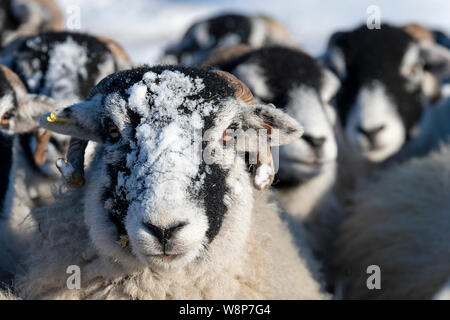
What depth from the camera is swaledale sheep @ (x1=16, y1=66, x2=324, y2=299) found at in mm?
2006

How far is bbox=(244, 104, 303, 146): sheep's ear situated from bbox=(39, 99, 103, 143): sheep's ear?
635mm

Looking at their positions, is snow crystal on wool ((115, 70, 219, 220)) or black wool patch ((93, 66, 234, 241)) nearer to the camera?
snow crystal on wool ((115, 70, 219, 220))

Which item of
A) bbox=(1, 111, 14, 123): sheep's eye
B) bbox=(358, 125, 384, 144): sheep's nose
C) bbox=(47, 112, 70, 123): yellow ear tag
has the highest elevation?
bbox=(47, 112, 70, 123): yellow ear tag

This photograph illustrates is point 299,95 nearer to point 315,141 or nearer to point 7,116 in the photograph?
point 315,141

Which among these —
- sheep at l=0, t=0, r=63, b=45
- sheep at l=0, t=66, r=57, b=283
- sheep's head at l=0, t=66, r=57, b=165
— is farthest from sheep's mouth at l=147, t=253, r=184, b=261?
sheep at l=0, t=0, r=63, b=45

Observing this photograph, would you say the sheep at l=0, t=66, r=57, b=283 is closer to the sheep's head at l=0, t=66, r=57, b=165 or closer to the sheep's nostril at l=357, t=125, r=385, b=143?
the sheep's head at l=0, t=66, r=57, b=165

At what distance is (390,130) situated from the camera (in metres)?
4.16

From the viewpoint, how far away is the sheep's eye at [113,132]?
2219mm

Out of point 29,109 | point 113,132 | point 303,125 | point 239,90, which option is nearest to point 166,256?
point 113,132

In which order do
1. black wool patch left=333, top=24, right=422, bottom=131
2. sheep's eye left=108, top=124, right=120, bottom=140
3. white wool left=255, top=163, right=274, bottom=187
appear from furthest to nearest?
black wool patch left=333, top=24, right=422, bottom=131
white wool left=255, top=163, right=274, bottom=187
sheep's eye left=108, top=124, right=120, bottom=140

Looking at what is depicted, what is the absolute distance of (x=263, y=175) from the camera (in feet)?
7.66

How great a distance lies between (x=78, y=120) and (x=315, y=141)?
5.24 feet
